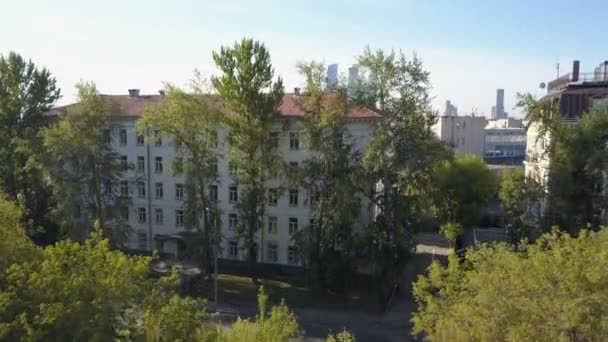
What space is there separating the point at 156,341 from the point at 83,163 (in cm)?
2605

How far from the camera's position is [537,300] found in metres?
12.3

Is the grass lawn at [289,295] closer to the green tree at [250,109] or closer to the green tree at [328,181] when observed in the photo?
the green tree at [328,181]

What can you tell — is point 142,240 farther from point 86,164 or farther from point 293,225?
point 293,225

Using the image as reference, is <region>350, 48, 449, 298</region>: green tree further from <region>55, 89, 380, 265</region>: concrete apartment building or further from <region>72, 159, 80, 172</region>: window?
<region>72, 159, 80, 172</region>: window

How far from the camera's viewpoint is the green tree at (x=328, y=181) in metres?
28.9

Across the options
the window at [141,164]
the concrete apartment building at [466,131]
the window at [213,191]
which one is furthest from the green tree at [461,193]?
the concrete apartment building at [466,131]

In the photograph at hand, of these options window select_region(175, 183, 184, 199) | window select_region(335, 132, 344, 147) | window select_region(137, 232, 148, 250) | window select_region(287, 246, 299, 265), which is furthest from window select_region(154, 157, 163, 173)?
window select_region(335, 132, 344, 147)

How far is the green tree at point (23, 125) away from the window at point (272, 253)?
15508mm

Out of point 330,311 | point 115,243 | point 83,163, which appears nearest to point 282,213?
point 330,311

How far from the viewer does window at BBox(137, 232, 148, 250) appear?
A: 39.6 metres

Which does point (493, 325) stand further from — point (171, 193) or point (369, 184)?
point (171, 193)

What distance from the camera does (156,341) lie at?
1137 centimetres

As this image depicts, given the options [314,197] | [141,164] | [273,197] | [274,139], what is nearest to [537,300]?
[314,197]

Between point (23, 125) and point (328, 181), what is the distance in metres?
23.2
